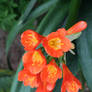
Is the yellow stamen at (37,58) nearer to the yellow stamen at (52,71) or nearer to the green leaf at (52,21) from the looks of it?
the yellow stamen at (52,71)

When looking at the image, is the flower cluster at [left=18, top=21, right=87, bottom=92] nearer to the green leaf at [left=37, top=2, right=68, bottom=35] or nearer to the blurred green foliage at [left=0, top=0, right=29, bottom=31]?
the green leaf at [left=37, top=2, right=68, bottom=35]

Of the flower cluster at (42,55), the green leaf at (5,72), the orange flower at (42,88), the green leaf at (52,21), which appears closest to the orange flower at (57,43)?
the flower cluster at (42,55)

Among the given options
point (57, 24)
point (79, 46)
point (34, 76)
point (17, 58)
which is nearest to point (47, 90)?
point (34, 76)

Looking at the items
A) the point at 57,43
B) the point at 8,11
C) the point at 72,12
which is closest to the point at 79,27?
the point at 57,43

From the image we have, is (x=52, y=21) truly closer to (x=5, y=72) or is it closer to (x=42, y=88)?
(x=42, y=88)

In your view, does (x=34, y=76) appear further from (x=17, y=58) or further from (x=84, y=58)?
(x=17, y=58)

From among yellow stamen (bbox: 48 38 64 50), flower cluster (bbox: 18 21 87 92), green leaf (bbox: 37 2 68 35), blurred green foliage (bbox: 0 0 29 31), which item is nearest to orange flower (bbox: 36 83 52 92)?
flower cluster (bbox: 18 21 87 92)
